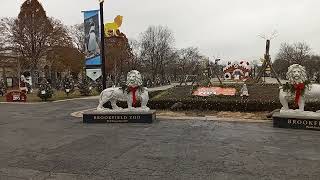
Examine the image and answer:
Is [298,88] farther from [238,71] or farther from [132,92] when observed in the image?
[238,71]

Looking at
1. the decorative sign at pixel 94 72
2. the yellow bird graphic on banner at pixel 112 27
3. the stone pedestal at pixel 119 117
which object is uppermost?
the yellow bird graphic on banner at pixel 112 27

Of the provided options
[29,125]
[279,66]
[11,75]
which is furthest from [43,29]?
[279,66]

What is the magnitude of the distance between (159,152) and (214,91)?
1254 cm

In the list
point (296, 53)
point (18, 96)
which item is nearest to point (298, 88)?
point (18, 96)

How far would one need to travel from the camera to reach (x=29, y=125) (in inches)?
551

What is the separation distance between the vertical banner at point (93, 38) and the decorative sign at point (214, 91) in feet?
21.0

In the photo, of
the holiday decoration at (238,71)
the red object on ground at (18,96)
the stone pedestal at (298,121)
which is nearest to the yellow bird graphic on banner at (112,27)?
the red object on ground at (18,96)

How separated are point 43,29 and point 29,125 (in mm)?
32594

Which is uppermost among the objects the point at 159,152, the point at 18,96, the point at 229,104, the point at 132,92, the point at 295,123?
the point at 132,92

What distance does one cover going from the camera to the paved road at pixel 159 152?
6891 mm

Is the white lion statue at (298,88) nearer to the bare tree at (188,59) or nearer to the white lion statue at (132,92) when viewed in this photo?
the white lion statue at (132,92)

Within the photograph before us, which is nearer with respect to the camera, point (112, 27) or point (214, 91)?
point (214, 91)

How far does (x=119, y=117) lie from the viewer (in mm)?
14000

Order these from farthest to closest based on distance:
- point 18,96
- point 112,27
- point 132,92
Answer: point 18,96 < point 112,27 < point 132,92
